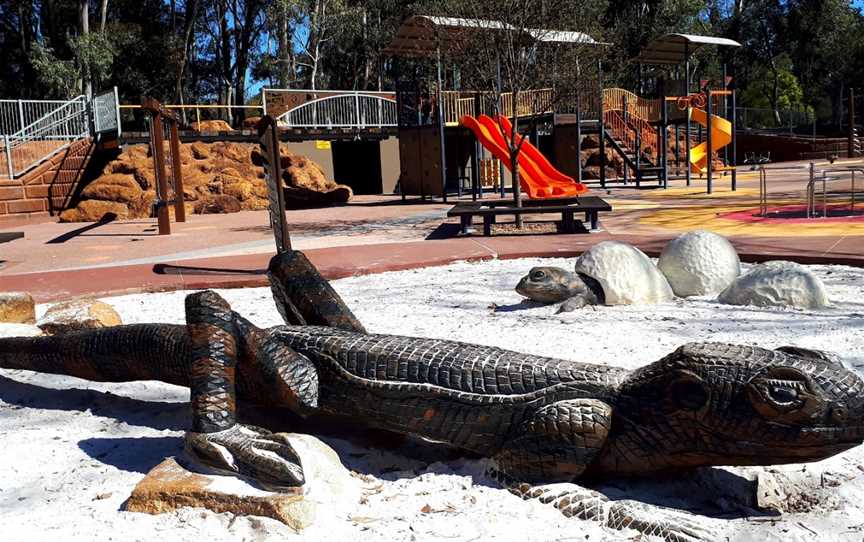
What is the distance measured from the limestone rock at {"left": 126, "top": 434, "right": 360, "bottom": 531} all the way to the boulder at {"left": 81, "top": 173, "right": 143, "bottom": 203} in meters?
19.2

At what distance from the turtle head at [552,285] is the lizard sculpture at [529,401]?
10.6 feet

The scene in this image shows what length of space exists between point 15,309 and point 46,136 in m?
19.4

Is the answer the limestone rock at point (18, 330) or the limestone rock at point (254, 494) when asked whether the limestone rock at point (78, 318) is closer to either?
the limestone rock at point (18, 330)

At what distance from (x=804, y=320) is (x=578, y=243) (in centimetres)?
465

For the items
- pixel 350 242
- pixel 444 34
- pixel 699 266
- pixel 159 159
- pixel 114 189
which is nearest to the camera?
pixel 699 266

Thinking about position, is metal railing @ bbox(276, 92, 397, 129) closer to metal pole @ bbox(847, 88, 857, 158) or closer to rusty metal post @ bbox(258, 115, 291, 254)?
rusty metal post @ bbox(258, 115, 291, 254)

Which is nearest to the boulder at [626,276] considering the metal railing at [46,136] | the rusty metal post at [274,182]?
the rusty metal post at [274,182]

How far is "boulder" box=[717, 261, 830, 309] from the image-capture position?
590 centimetres

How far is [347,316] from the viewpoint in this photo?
11.8 feet

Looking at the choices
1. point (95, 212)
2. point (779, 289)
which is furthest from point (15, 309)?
point (95, 212)

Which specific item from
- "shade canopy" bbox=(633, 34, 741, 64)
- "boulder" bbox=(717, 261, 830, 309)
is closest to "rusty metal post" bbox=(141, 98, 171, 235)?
"boulder" bbox=(717, 261, 830, 309)

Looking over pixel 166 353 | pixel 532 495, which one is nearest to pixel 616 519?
pixel 532 495

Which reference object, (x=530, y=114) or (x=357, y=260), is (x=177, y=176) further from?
(x=530, y=114)

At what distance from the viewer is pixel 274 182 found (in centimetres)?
827
